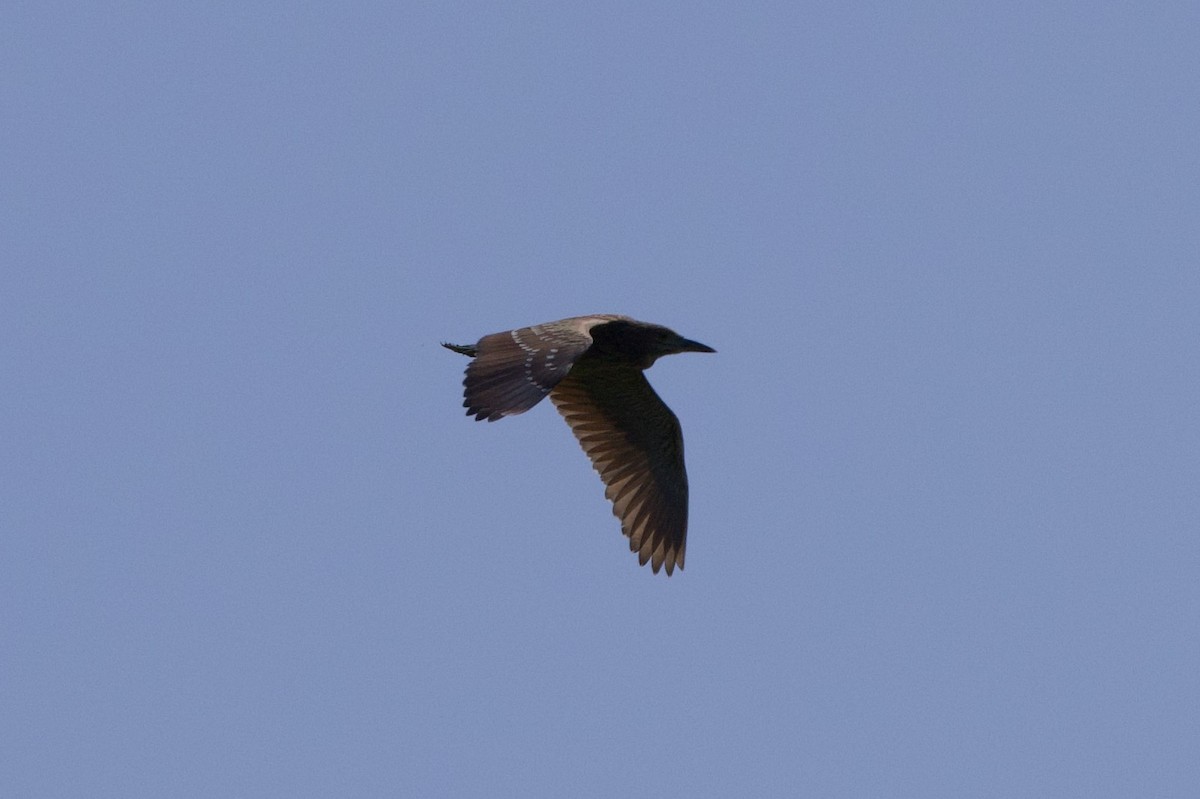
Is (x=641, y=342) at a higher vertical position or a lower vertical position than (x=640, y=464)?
higher

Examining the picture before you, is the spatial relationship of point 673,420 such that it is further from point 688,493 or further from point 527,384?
point 527,384

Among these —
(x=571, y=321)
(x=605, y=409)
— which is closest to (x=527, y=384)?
(x=571, y=321)

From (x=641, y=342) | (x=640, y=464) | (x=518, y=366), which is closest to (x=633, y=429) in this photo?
(x=640, y=464)

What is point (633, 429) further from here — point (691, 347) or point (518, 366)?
point (518, 366)

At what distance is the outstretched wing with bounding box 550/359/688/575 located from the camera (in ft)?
59.5

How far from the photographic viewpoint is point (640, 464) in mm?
18297

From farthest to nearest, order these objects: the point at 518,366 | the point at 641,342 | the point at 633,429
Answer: the point at 633,429 → the point at 641,342 → the point at 518,366

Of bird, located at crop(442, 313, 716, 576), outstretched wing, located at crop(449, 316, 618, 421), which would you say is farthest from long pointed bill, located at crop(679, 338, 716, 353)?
outstretched wing, located at crop(449, 316, 618, 421)

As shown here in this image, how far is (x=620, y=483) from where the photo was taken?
18266 mm

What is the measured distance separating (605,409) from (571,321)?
209cm

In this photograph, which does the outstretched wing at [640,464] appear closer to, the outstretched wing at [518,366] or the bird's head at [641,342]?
the bird's head at [641,342]

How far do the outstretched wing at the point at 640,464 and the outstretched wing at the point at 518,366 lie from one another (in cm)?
246

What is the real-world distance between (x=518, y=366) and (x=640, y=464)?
4.15 m

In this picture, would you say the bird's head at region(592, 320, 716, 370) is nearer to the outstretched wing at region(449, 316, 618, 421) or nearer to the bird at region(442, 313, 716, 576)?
the bird at region(442, 313, 716, 576)
